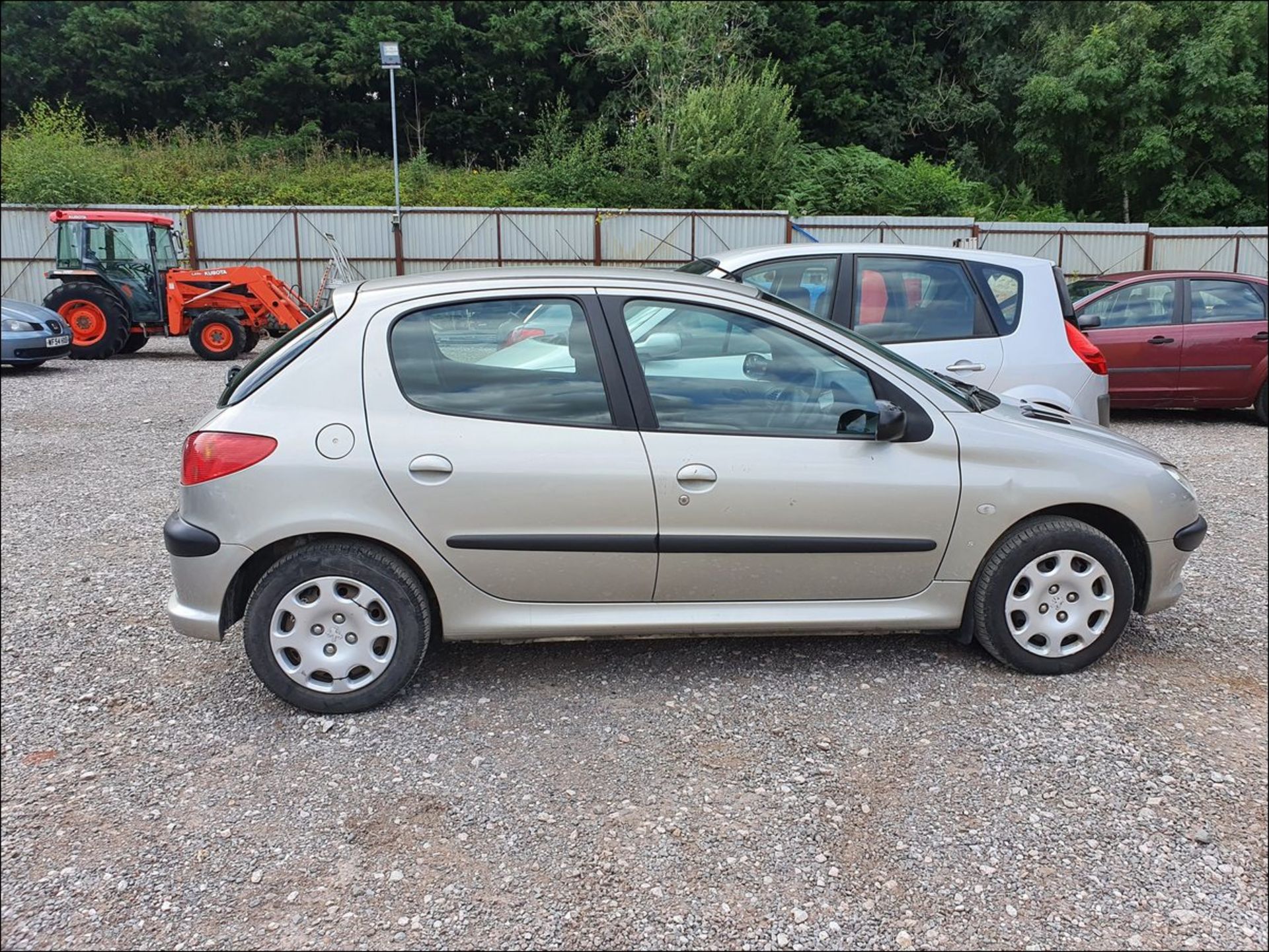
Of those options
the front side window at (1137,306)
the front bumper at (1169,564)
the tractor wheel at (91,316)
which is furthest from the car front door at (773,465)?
the tractor wheel at (91,316)

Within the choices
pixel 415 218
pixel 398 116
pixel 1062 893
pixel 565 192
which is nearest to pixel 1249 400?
pixel 1062 893

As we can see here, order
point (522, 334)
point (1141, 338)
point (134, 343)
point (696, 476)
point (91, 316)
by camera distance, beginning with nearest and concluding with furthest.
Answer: point (696, 476) → point (522, 334) → point (1141, 338) → point (91, 316) → point (134, 343)

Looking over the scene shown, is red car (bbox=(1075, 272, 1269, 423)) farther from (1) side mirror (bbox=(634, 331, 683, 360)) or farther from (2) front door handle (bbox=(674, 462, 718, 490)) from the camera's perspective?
Answer: (2) front door handle (bbox=(674, 462, 718, 490))

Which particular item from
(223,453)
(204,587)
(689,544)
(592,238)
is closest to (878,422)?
(689,544)

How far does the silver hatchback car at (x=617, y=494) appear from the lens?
3.43m

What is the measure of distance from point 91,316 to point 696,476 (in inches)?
571

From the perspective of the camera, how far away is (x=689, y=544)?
355 cm

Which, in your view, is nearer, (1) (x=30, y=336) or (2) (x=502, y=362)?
(2) (x=502, y=362)

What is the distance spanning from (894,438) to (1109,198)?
32.6 meters

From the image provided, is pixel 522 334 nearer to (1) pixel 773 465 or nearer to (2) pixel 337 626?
(1) pixel 773 465

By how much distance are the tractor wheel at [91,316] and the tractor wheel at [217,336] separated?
1.09m

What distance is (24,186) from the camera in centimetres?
2264

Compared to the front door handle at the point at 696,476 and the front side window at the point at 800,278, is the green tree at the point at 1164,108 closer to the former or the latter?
the front side window at the point at 800,278

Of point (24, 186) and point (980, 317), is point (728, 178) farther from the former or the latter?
point (980, 317)
